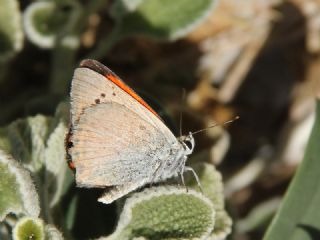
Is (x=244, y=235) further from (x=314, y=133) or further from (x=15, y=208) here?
(x=15, y=208)

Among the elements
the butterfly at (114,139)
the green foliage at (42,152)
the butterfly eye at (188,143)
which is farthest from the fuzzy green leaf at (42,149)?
the butterfly eye at (188,143)

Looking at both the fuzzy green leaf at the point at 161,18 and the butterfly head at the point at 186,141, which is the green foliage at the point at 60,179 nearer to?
the fuzzy green leaf at the point at 161,18

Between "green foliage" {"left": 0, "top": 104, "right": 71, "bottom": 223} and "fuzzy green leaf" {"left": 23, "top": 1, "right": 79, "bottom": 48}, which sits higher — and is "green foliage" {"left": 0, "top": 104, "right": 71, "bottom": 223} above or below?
below

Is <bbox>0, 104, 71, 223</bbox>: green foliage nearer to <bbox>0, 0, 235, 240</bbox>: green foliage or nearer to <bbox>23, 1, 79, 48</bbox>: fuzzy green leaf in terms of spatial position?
<bbox>0, 0, 235, 240</bbox>: green foliage

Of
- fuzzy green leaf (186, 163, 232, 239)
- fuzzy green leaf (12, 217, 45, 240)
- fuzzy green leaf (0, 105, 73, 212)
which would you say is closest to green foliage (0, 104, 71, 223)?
fuzzy green leaf (0, 105, 73, 212)

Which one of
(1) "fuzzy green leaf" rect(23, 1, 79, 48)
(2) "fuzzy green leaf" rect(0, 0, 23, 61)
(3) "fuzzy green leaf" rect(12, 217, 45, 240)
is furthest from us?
(1) "fuzzy green leaf" rect(23, 1, 79, 48)

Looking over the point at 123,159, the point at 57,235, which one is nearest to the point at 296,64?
the point at 123,159

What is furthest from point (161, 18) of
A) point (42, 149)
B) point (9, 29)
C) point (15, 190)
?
point (15, 190)

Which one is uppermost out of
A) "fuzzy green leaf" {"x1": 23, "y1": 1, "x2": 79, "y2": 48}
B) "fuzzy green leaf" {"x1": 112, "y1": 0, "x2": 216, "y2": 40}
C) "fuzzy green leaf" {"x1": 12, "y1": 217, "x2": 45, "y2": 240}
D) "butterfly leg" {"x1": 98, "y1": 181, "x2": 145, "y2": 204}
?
"fuzzy green leaf" {"x1": 112, "y1": 0, "x2": 216, "y2": 40}
